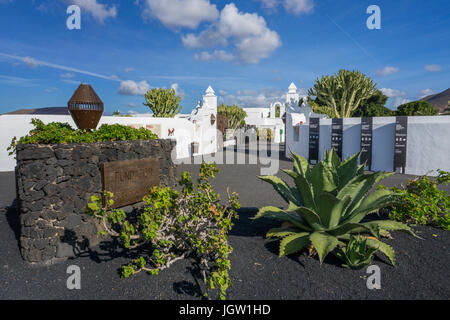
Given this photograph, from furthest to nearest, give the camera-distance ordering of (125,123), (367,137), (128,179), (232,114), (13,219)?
(232,114) → (125,123) → (367,137) → (13,219) → (128,179)

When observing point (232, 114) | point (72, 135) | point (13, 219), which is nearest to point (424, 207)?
point (72, 135)

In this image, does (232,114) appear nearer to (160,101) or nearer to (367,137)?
(160,101)

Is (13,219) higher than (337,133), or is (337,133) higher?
(337,133)

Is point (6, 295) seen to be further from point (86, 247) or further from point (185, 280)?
point (185, 280)

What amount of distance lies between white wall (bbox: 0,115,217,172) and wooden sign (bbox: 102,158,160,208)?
858 centimetres

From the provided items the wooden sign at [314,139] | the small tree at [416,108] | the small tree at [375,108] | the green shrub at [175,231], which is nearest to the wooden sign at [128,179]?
the green shrub at [175,231]

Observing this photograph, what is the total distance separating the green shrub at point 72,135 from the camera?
4047mm

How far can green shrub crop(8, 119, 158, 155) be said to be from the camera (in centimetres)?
405

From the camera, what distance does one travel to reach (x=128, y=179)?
4617 mm

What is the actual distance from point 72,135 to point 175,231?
2.36m

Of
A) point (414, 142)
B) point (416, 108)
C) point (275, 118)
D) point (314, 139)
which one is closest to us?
point (414, 142)

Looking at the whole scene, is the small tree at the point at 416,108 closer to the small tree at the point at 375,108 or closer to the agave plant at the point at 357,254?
the small tree at the point at 375,108
